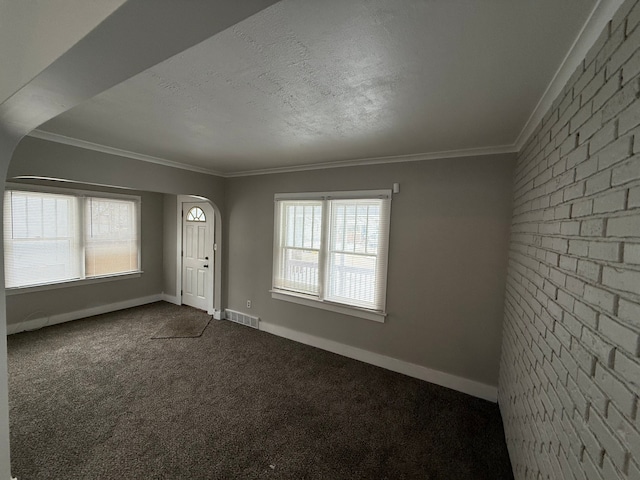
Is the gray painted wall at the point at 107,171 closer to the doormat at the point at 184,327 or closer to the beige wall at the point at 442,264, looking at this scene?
the doormat at the point at 184,327

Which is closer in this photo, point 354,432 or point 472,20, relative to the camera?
point 472,20

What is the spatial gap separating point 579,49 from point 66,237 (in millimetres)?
6103

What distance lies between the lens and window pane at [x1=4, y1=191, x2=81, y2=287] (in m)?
3.63

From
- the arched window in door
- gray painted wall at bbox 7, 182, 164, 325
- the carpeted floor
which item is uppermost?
the arched window in door

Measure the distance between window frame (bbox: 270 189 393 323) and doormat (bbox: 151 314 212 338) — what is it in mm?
1356

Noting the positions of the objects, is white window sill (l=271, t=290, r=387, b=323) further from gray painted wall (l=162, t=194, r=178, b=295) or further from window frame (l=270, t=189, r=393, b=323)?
gray painted wall (l=162, t=194, r=178, b=295)

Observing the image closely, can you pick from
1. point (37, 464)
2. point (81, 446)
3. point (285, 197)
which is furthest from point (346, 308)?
point (37, 464)

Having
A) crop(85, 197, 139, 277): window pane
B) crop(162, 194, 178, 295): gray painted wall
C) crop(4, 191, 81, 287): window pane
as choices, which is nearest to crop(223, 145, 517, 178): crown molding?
crop(162, 194, 178, 295): gray painted wall

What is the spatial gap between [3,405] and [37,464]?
2.08 feet

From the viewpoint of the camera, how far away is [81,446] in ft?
6.40

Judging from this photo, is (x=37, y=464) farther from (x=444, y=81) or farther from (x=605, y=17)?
(x=605, y=17)

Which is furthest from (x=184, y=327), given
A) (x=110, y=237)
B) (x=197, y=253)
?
(x=110, y=237)

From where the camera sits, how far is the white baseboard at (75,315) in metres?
3.73

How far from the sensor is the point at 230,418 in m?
2.29
